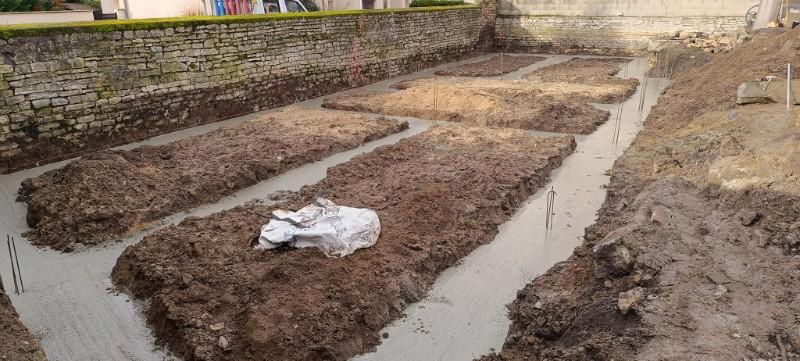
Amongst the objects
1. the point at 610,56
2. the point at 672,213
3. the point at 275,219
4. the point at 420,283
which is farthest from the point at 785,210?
the point at 610,56

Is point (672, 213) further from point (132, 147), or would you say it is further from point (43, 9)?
point (43, 9)

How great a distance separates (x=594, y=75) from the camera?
1545 centimetres

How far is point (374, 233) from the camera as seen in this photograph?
17.2 feet

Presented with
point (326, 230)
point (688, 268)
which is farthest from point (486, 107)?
point (688, 268)

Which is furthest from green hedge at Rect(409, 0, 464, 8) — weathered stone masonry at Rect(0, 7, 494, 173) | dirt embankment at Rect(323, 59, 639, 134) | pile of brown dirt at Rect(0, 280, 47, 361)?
pile of brown dirt at Rect(0, 280, 47, 361)

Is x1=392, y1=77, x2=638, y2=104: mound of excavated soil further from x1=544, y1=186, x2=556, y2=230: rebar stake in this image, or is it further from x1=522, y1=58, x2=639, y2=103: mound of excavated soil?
x1=544, y1=186, x2=556, y2=230: rebar stake

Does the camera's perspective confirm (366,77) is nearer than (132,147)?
No

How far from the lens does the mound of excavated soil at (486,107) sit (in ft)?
32.7

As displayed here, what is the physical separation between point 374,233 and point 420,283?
72cm

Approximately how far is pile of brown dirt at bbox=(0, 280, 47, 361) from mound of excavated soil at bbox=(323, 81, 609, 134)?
7.70 meters

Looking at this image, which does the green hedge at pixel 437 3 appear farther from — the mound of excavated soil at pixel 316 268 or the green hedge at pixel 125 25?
the mound of excavated soil at pixel 316 268

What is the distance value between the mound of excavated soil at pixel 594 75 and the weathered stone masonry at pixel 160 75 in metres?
4.98

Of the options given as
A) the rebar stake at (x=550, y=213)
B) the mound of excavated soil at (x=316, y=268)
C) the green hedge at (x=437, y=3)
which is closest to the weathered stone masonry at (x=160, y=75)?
the mound of excavated soil at (x=316, y=268)

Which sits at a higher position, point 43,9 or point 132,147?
point 43,9
